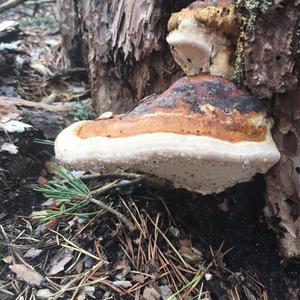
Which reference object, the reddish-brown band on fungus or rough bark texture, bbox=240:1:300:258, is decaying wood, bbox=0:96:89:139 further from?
rough bark texture, bbox=240:1:300:258

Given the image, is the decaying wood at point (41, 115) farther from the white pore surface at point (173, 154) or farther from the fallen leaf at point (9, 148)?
the white pore surface at point (173, 154)

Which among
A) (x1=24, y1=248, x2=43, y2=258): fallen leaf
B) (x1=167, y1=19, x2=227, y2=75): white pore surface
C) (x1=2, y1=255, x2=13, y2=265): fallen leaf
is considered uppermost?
(x1=167, y1=19, x2=227, y2=75): white pore surface

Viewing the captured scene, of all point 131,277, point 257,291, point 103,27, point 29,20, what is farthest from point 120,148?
point 29,20

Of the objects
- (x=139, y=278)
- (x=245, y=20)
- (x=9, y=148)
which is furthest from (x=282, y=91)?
(x=9, y=148)

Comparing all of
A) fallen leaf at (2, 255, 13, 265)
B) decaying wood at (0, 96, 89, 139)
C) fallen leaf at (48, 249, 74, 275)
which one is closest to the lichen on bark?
fallen leaf at (48, 249, 74, 275)

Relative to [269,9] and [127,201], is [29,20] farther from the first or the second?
[269,9]

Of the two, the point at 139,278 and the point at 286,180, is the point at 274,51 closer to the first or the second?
the point at 286,180
